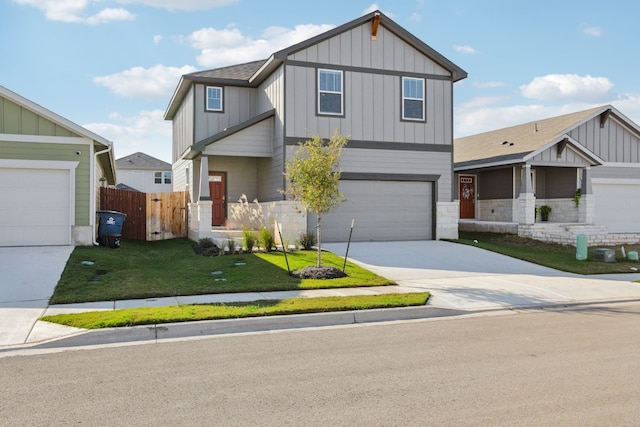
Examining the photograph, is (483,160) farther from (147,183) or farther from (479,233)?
(147,183)

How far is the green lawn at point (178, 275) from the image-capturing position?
35.3 ft

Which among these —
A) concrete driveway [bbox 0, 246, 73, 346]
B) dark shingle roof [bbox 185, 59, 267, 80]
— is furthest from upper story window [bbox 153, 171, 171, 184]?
concrete driveway [bbox 0, 246, 73, 346]

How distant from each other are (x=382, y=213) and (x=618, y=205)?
12755 mm

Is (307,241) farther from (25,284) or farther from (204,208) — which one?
(25,284)

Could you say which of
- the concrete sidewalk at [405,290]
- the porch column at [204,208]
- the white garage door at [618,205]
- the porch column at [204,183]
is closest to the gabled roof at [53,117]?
the porch column at [204,183]

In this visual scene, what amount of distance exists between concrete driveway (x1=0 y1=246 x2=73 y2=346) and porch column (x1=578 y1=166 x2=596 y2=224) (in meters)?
19.9

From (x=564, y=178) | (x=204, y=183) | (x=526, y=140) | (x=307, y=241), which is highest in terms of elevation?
(x=526, y=140)

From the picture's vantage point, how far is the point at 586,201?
930 inches

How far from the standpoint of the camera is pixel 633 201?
85.3 ft

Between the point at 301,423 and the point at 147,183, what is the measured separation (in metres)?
46.9

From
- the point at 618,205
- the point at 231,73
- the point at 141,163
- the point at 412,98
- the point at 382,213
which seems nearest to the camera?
the point at 382,213

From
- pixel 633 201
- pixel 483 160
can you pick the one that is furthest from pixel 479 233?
pixel 633 201

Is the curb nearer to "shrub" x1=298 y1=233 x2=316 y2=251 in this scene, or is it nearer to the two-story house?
"shrub" x1=298 y1=233 x2=316 y2=251

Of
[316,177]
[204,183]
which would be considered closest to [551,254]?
[316,177]
